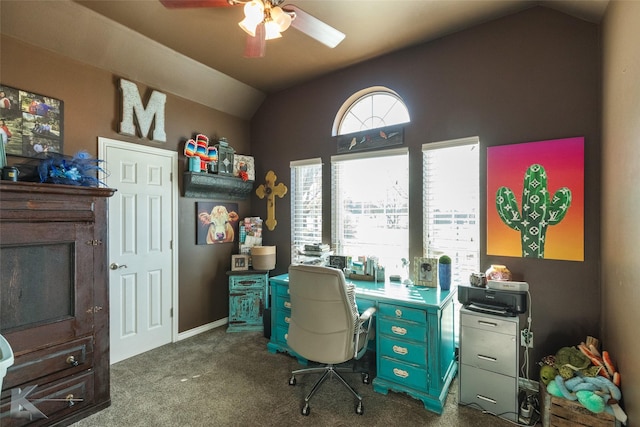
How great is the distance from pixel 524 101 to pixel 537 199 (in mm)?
801

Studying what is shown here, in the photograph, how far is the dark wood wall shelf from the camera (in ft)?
11.0

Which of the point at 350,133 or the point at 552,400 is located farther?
the point at 350,133

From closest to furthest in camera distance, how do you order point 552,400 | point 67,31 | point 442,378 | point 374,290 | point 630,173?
point 630,173 < point 552,400 < point 442,378 < point 67,31 < point 374,290

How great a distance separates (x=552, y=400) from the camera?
182 centimetres

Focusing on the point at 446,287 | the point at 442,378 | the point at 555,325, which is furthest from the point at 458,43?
the point at 442,378

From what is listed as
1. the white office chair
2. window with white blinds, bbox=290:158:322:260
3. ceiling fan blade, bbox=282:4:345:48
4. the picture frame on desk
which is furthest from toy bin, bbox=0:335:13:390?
the picture frame on desk

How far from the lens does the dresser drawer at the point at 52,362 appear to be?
1777mm

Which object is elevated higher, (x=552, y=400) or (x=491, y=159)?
(x=491, y=159)

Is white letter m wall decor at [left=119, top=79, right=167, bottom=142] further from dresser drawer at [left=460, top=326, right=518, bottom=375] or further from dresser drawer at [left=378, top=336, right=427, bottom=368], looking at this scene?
dresser drawer at [left=460, top=326, right=518, bottom=375]

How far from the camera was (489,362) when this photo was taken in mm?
2078

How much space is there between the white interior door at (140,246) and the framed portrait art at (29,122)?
0.35 m

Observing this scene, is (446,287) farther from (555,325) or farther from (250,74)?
(250,74)

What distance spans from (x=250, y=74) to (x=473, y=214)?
2.87 metres

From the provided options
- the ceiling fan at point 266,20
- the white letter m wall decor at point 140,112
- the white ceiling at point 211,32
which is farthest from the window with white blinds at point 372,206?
the white letter m wall decor at point 140,112
